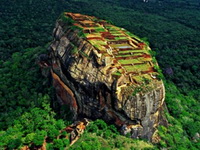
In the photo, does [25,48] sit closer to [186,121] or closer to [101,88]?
[101,88]

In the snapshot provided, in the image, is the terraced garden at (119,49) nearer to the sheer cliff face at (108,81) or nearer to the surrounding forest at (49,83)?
the sheer cliff face at (108,81)

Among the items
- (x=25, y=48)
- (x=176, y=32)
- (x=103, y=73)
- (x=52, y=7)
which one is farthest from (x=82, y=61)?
(x=52, y=7)

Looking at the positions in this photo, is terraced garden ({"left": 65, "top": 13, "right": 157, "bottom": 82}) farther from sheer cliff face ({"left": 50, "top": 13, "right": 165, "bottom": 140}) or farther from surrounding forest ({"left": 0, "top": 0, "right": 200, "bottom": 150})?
surrounding forest ({"left": 0, "top": 0, "right": 200, "bottom": 150})

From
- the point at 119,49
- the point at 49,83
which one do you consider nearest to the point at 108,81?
the point at 119,49

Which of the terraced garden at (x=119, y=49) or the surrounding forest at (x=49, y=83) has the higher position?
the terraced garden at (x=119, y=49)

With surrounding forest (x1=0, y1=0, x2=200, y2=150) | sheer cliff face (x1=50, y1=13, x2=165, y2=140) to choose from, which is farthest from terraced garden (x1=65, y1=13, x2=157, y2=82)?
surrounding forest (x1=0, y1=0, x2=200, y2=150)

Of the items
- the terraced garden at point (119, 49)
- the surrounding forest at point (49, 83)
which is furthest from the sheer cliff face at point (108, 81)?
the surrounding forest at point (49, 83)
